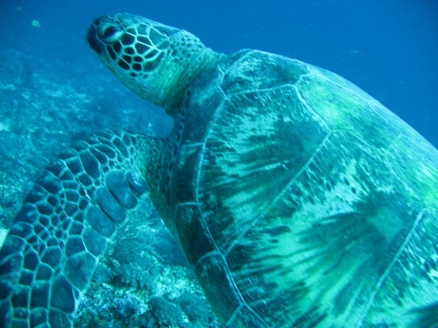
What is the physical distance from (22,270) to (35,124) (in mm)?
8123

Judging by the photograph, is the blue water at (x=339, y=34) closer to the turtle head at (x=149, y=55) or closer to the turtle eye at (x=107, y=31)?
the turtle head at (x=149, y=55)

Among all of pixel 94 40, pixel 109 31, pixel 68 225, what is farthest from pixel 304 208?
pixel 94 40

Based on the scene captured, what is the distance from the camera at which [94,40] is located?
9.80 feet

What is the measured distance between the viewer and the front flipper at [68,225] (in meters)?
1.75

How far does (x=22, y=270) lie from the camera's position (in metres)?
1.83

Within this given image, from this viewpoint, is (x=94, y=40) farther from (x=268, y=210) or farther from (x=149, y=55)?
(x=268, y=210)

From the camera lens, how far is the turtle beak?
9.69 ft

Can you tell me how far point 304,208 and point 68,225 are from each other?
1563 mm

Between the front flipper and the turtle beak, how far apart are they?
849mm

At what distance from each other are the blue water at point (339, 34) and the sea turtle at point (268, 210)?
162 ft

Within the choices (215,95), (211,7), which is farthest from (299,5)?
(215,95)

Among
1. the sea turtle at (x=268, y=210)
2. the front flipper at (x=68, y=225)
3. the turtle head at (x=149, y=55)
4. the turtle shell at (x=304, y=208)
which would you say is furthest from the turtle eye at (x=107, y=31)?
the turtle shell at (x=304, y=208)

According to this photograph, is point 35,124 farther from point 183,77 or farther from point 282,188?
point 282,188

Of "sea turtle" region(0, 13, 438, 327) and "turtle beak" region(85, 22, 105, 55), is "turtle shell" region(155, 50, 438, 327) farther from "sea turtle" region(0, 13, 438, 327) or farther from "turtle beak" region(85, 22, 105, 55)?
"turtle beak" region(85, 22, 105, 55)
